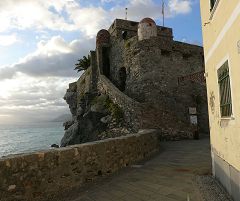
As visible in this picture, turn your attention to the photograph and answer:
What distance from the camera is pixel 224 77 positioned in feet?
19.8

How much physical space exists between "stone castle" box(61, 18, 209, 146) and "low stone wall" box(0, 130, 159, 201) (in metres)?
9.57

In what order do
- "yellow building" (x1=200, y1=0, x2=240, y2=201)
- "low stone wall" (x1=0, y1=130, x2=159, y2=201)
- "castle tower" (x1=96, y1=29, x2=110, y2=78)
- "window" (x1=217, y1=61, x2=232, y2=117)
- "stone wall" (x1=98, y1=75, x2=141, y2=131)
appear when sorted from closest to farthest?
"yellow building" (x1=200, y1=0, x2=240, y2=201)
"window" (x1=217, y1=61, x2=232, y2=117)
"low stone wall" (x1=0, y1=130, x2=159, y2=201)
"stone wall" (x1=98, y1=75, x2=141, y2=131)
"castle tower" (x1=96, y1=29, x2=110, y2=78)

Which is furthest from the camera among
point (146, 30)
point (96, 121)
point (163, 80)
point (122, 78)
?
point (122, 78)

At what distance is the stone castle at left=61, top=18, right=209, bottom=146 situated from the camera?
1889 centimetres

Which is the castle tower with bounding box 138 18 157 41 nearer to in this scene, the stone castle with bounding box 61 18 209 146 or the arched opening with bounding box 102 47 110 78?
the stone castle with bounding box 61 18 209 146

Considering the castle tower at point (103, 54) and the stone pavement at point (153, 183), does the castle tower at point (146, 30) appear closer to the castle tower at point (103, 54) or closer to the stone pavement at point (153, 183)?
the castle tower at point (103, 54)

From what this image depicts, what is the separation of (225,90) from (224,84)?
0.44 feet

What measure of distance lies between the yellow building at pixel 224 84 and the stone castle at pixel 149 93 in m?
10.6

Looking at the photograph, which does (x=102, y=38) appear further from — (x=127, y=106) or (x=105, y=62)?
(x=127, y=106)

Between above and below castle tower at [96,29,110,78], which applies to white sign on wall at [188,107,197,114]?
below

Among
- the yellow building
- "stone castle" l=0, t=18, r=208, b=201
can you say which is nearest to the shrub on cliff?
"stone castle" l=0, t=18, r=208, b=201

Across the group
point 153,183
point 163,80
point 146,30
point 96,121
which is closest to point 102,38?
point 146,30

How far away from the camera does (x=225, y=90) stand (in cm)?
609

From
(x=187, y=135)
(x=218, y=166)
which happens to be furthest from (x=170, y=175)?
(x=187, y=135)
